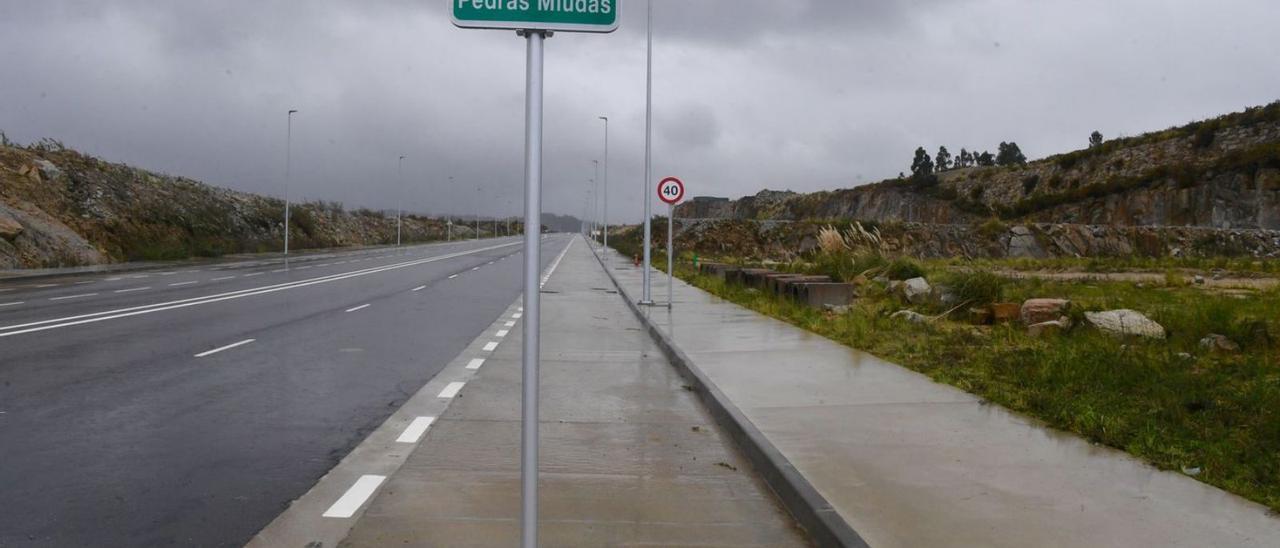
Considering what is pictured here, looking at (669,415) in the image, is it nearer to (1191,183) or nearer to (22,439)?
(22,439)

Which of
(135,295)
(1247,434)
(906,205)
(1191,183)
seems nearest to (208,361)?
(1247,434)

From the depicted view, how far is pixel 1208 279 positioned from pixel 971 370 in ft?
54.7

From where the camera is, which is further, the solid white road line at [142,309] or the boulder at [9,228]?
the boulder at [9,228]

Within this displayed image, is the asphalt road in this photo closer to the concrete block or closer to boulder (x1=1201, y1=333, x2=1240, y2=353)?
the concrete block

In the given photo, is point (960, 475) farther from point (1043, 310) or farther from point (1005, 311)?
point (1005, 311)

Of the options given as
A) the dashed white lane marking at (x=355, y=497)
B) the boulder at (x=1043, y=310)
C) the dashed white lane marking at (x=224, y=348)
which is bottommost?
the dashed white lane marking at (x=224, y=348)

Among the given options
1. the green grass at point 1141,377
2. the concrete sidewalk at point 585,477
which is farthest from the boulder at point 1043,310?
Answer: the concrete sidewalk at point 585,477

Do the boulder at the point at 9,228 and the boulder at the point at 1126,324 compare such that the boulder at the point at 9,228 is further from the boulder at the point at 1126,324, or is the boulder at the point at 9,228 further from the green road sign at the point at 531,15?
the green road sign at the point at 531,15

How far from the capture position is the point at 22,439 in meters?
7.18

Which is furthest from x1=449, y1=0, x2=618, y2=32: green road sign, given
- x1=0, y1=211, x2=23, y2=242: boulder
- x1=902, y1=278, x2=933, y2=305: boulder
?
x1=0, y1=211, x2=23, y2=242: boulder

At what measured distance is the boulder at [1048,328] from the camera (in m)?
12.7

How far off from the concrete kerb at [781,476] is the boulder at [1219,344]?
5.42 m

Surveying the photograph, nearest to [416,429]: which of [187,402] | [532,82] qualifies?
[187,402]

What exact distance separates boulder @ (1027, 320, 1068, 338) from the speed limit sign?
9581 mm
